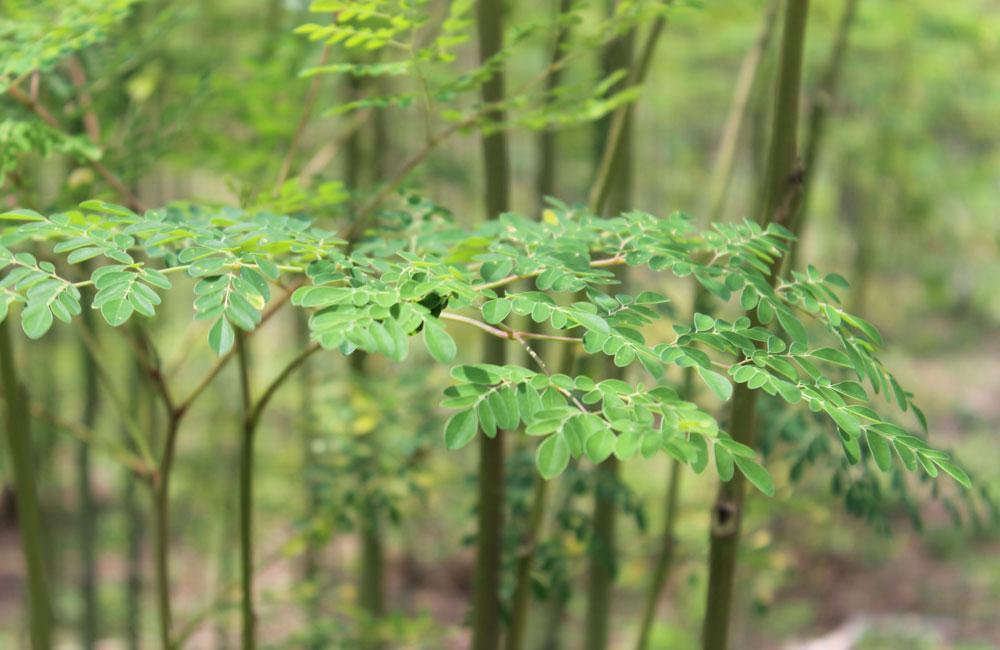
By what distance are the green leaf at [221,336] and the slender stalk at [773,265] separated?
0.72 meters

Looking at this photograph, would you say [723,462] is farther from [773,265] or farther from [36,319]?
[36,319]

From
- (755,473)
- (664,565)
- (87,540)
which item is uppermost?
(755,473)

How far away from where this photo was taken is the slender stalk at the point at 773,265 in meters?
1.24

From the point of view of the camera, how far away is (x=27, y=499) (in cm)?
159

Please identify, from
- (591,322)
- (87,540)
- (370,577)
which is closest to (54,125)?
(591,322)

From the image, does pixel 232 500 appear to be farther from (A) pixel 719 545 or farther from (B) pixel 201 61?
(A) pixel 719 545

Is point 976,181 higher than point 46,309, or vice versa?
point 46,309

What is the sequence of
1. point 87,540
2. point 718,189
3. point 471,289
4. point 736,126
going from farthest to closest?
point 87,540 → point 736,126 → point 718,189 → point 471,289

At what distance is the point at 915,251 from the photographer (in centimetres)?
915

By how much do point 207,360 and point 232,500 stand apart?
1.77 metres

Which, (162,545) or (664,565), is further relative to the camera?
(664,565)

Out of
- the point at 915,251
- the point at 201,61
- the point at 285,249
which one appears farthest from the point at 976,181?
the point at 285,249

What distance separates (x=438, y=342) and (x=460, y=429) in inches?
3.5

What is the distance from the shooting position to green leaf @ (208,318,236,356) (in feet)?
2.82
